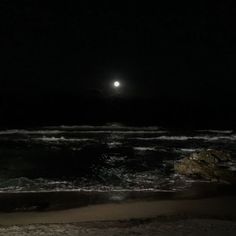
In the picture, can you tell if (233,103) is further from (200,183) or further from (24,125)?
(200,183)

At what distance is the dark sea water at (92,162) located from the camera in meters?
16.6

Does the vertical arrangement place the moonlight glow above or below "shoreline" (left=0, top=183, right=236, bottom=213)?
above

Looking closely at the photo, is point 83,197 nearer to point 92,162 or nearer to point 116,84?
point 92,162

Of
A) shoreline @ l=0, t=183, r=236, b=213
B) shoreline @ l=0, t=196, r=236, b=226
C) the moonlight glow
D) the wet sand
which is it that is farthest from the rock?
Answer: the moonlight glow

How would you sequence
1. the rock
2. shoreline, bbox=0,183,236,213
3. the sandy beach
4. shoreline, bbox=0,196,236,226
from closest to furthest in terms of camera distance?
the sandy beach < shoreline, bbox=0,196,236,226 < shoreline, bbox=0,183,236,213 < the rock

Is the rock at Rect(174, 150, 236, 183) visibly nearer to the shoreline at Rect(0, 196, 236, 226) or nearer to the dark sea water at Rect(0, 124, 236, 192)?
the dark sea water at Rect(0, 124, 236, 192)

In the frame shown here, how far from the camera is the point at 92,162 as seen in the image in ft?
71.8

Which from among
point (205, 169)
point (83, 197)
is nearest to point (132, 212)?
point (83, 197)

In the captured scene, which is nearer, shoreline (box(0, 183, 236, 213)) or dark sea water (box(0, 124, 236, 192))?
shoreline (box(0, 183, 236, 213))

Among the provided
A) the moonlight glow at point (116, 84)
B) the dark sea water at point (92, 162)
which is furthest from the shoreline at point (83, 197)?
the moonlight glow at point (116, 84)

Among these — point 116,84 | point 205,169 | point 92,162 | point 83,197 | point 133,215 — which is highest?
point 116,84

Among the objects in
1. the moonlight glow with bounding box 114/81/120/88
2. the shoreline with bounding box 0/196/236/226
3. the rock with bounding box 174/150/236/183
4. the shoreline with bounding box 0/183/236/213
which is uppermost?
the moonlight glow with bounding box 114/81/120/88

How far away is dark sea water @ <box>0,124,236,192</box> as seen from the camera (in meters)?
16.6

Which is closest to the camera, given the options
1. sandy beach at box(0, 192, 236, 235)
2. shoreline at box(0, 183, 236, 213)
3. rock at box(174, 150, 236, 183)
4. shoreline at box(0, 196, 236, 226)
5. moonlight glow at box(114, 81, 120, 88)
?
sandy beach at box(0, 192, 236, 235)
